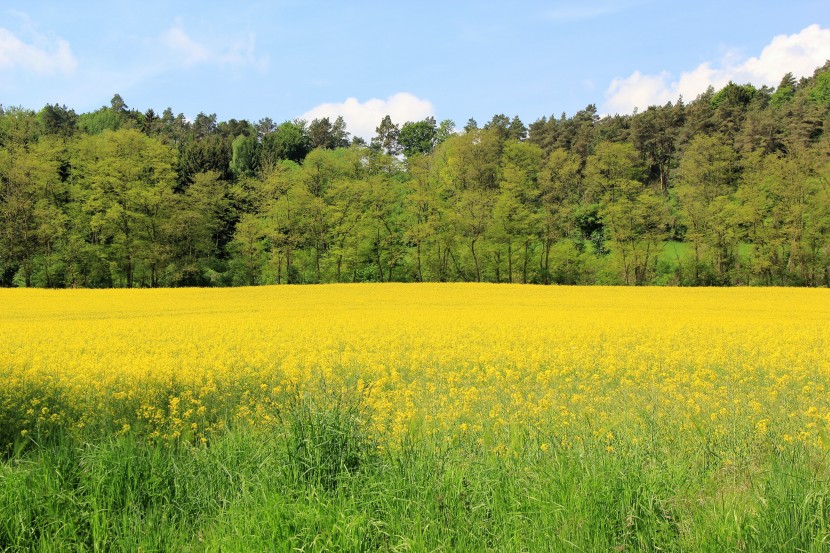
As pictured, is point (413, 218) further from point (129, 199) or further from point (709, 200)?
point (709, 200)

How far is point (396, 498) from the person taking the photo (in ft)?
13.2

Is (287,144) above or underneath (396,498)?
above

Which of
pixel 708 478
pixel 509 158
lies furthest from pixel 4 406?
pixel 509 158

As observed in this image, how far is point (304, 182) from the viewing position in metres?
52.6

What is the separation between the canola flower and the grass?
21.5 inches

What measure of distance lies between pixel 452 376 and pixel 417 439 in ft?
14.6

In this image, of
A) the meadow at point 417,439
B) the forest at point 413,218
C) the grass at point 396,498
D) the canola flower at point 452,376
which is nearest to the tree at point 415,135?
the forest at point 413,218

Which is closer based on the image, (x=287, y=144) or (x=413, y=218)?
(x=413, y=218)

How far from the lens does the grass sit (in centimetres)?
375

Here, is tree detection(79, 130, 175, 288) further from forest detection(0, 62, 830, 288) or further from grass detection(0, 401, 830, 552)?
grass detection(0, 401, 830, 552)

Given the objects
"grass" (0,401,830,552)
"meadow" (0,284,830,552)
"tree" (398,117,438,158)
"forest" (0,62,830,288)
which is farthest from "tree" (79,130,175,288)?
"tree" (398,117,438,158)

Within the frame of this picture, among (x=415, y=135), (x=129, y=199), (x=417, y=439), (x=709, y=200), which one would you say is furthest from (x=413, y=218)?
(x=415, y=135)

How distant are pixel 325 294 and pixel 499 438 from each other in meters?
25.2

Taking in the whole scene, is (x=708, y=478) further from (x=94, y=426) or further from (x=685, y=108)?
(x=685, y=108)
